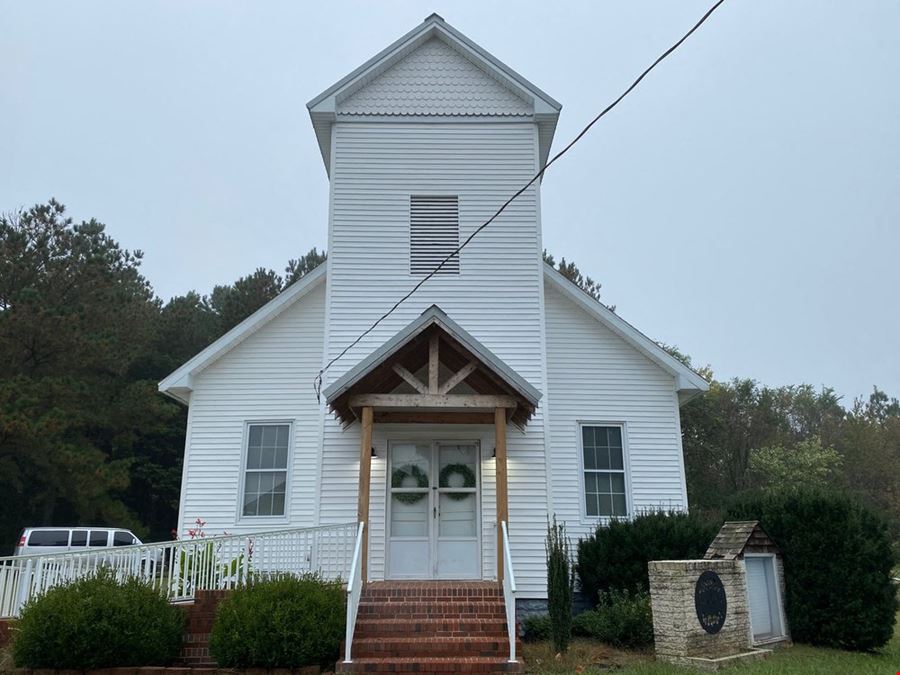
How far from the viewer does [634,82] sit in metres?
7.04

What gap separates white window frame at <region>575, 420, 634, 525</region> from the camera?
43.7 feet

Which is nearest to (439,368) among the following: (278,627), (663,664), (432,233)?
(432,233)

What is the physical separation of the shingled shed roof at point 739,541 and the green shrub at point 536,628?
97.9 inches

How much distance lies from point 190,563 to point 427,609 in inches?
139

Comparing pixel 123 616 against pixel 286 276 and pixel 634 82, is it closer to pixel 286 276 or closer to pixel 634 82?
pixel 634 82

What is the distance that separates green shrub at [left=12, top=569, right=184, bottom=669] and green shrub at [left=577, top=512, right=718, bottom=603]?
21.1 feet

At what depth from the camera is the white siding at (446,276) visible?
11953mm

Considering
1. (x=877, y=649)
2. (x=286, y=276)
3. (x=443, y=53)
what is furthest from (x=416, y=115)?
(x=286, y=276)

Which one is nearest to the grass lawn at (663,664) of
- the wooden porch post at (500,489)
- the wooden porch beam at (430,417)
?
the wooden porch post at (500,489)

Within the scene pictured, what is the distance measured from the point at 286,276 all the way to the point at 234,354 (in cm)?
2842

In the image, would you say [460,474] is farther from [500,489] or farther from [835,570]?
[835,570]

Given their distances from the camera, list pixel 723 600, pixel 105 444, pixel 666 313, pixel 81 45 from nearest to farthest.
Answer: pixel 723 600, pixel 105 444, pixel 81 45, pixel 666 313

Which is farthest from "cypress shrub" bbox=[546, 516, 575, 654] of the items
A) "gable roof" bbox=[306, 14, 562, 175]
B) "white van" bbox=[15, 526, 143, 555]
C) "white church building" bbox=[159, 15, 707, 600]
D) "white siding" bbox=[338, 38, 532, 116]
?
"white van" bbox=[15, 526, 143, 555]

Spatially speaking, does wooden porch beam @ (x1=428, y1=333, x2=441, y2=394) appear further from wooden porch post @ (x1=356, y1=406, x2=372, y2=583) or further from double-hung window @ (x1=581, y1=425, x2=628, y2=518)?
double-hung window @ (x1=581, y1=425, x2=628, y2=518)
